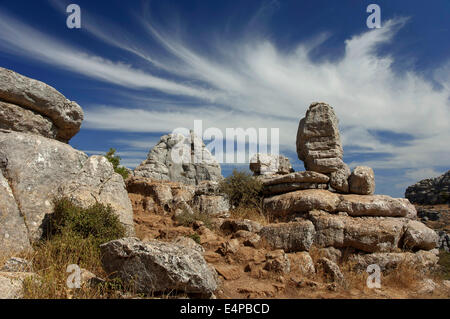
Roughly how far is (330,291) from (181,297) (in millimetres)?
2930

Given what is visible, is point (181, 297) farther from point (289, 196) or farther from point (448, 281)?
point (448, 281)

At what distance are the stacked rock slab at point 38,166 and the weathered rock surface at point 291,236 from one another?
372 cm

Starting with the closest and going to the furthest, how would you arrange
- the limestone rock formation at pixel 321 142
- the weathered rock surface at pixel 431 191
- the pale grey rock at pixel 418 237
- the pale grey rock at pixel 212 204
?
1. the pale grey rock at pixel 418 237
2. the limestone rock formation at pixel 321 142
3. the pale grey rock at pixel 212 204
4. the weathered rock surface at pixel 431 191

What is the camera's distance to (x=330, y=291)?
19.0ft

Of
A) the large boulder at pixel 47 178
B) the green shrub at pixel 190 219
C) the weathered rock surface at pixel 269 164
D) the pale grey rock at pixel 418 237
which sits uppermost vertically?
the weathered rock surface at pixel 269 164

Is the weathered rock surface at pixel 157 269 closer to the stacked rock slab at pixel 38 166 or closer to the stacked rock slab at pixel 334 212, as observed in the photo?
the stacked rock slab at pixel 38 166

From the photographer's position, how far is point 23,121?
317 inches

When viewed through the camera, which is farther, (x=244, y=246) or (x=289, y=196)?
(x=289, y=196)

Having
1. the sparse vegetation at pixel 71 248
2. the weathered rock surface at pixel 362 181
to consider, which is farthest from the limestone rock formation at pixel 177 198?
the weathered rock surface at pixel 362 181

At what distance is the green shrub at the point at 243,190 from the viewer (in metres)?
11.5
